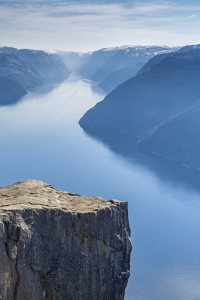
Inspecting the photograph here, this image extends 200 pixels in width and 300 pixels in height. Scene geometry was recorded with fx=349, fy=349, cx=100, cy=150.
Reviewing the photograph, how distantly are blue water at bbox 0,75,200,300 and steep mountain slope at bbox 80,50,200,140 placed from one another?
8285mm

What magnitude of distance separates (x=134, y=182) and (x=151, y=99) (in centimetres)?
4624

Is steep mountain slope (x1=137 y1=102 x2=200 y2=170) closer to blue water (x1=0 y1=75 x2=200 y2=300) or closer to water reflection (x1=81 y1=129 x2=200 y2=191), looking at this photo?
water reflection (x1=81 y1=129 x2=200 y2=191)

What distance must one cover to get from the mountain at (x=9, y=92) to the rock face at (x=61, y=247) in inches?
5104

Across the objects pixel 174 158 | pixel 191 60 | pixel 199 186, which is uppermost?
pixel 191 60

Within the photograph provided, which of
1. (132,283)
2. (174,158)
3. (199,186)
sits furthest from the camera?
(174,158)

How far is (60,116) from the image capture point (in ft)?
363

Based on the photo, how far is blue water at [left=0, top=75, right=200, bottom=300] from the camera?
3488 cm

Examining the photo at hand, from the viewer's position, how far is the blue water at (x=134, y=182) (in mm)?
34875

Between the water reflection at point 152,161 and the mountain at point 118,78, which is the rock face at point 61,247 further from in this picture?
the mountain at point 118,78

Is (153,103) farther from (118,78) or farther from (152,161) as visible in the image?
(118,78)

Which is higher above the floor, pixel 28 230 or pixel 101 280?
pixel 28 230

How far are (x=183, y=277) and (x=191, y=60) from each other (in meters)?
83.5

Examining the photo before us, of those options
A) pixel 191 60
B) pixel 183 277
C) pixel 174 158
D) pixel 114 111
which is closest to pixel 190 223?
pixel 183 277

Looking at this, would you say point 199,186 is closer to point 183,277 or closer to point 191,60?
point 183,277
